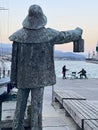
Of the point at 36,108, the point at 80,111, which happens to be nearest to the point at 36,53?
the point at 36,108

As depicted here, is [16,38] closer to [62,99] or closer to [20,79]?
[20,79]

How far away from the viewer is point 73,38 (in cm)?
695

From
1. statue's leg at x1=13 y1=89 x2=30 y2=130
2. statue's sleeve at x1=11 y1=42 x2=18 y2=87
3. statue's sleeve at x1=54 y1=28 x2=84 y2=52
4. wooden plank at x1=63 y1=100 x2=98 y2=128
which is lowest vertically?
wooden plank at x1=63 y1=100 x2=98 y2=128

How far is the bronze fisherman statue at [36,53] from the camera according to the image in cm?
684

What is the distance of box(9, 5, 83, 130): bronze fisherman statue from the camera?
269 inches

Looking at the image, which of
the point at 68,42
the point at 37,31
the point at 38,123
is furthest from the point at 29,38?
the point at 38,123

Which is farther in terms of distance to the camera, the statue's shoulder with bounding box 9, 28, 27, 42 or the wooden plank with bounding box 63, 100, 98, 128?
the wooden plank with bounding box 63, 100, 98, 128

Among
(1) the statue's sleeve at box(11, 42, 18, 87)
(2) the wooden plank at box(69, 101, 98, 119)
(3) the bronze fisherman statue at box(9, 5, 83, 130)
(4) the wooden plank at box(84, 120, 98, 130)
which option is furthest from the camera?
(2) the wooden plank at box(69, 101, 98, 119)

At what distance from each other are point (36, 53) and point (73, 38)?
0.59m

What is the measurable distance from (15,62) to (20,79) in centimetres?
27

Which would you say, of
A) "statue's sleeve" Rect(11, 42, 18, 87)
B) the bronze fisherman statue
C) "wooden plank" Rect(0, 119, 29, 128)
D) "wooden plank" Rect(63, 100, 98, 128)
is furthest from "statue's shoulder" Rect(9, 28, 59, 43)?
"wooden plank" Rect(63, 100, 98, 128)

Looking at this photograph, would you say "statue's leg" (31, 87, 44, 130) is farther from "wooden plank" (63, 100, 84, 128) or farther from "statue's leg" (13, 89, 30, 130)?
"wooden plank" (63, 100, 84, 128)

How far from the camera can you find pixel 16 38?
689 centimetres

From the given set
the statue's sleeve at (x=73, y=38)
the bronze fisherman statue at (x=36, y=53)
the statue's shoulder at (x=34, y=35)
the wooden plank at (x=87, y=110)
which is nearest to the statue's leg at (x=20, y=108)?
the bronze fisherman statue at (x=36, y=53)
